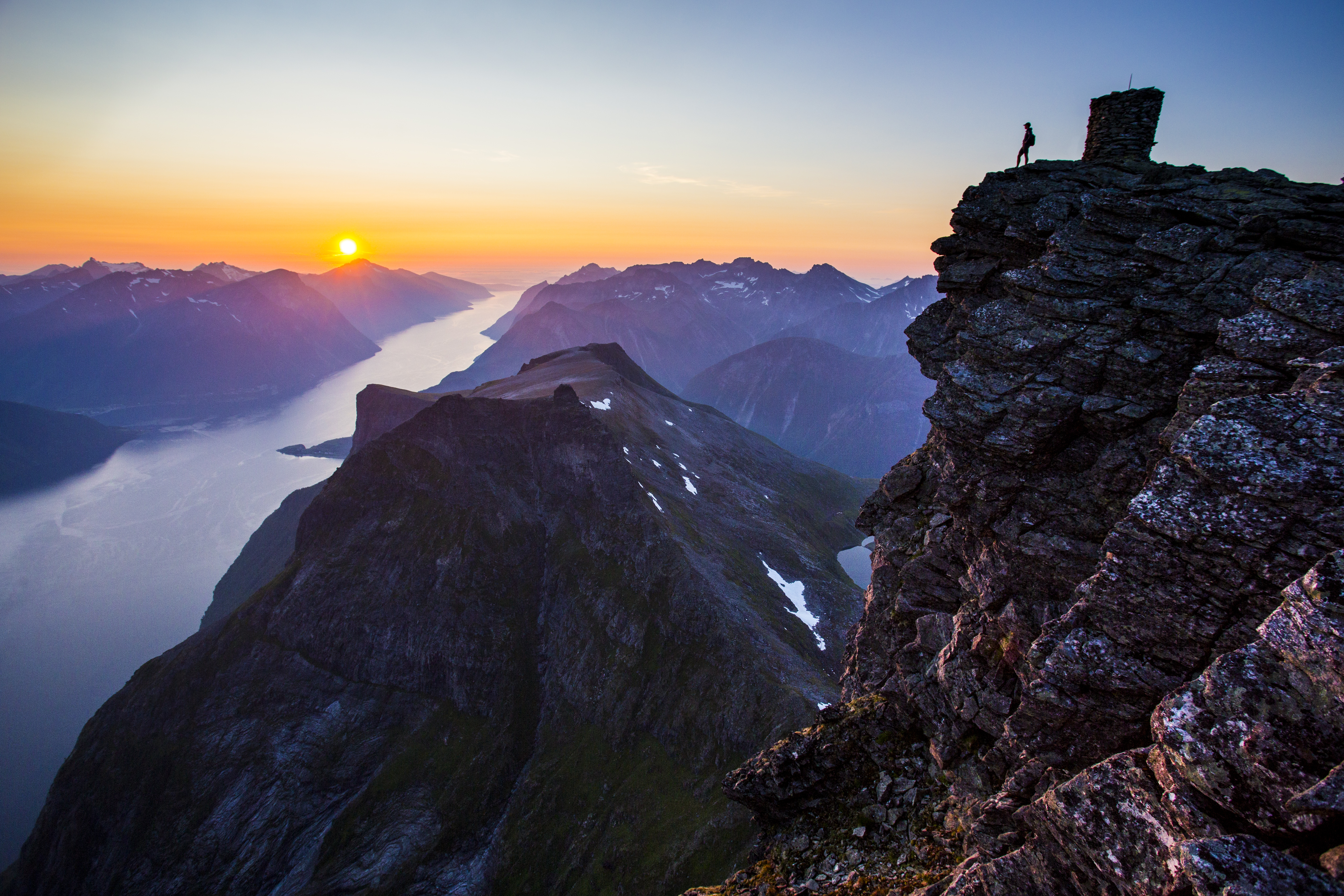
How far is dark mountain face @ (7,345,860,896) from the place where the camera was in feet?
245

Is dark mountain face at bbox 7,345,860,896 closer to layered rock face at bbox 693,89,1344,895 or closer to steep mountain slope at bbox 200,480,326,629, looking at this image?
layered rock face at bbox 693,89,1344,895

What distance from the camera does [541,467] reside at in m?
112

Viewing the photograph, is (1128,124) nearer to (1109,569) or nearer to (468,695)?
(1109,569)

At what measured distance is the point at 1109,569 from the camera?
611 inches

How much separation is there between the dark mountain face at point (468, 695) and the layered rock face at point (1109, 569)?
44952 mm

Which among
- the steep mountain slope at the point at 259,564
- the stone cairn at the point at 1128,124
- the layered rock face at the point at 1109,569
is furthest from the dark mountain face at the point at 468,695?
the steep mountain slope at the point at 259,564

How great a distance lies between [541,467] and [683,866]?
69.6 meters

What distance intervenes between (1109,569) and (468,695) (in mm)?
95917

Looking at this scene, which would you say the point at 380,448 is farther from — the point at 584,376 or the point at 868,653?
the point at 868,653

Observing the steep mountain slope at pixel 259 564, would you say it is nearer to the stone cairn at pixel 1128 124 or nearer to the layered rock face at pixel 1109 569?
the layered rock face at pixel 1109 569

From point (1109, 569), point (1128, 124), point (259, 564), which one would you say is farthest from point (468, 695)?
point (259, 564)

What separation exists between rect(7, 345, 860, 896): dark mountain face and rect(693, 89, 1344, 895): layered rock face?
147 ft

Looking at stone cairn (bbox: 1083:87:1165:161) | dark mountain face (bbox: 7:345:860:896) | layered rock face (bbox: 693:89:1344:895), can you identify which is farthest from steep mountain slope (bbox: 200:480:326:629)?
stone cairn (bbox: 1083:87:1165:161)

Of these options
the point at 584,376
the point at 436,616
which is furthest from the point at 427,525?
the point at 584,376
